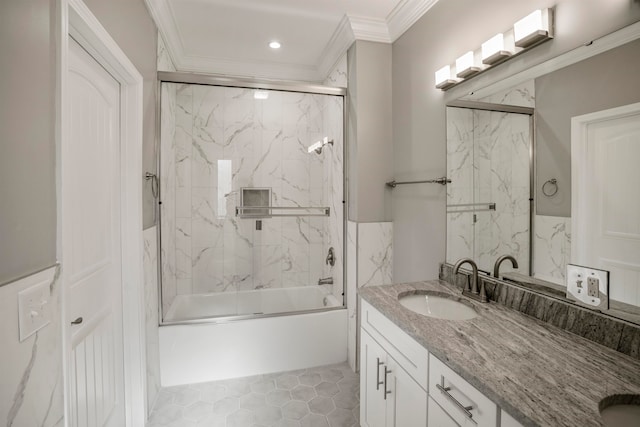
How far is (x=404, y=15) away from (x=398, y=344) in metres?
2.21

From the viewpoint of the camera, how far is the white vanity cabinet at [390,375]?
123cm

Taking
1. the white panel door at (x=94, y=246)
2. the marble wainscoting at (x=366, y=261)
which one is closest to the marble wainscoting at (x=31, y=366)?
the white panel door at (x=94, y=246)

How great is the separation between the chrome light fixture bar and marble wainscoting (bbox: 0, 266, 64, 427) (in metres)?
2.00

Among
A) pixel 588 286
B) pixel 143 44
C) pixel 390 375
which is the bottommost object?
pixel 390 375

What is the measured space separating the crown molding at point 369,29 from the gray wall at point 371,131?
4 centimetres

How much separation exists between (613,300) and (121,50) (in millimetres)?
2338

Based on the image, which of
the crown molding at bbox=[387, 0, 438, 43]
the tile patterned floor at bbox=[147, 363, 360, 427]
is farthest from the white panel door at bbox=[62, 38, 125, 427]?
the crown molding at bbox=[387, 0, 438, 43]

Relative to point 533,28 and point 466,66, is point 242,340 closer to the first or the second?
point 466,66

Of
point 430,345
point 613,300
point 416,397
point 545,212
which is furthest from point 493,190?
point 416,397

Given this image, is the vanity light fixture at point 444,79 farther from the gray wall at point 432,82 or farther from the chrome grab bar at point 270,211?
the chrome grab bar at point 270,211

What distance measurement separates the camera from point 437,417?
1.11m

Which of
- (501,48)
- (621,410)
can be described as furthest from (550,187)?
(621,410)

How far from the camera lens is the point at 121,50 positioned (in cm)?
157

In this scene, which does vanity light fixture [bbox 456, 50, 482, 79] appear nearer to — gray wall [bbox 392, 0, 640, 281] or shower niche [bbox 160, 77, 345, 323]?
gray wall [bbox 392, 0, 640, 281]
